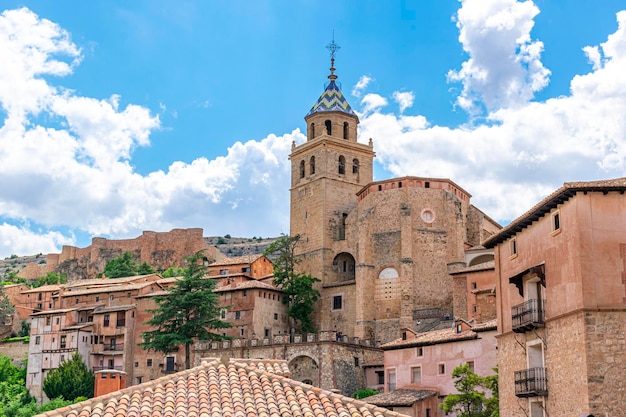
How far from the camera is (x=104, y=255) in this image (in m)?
120

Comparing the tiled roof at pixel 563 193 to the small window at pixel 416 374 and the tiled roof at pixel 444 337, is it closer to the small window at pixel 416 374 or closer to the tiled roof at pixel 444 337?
the tiled roof at pixel 444 337

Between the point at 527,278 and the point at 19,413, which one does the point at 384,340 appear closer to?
the point at 19,413

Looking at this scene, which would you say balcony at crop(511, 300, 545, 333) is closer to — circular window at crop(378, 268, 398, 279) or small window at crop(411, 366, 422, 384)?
small window at crop(411, 366, 422, 384)

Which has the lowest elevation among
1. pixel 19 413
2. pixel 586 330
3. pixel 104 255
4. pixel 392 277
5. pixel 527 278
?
pixel 19 413

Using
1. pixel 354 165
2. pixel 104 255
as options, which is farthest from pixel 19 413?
pixel 104 255

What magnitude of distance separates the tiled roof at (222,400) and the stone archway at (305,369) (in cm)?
3628

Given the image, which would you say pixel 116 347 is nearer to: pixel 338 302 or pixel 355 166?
pixel 338 302

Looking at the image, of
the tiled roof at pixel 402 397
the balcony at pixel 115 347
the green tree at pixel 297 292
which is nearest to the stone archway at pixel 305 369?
the green tree at pixel 297 292

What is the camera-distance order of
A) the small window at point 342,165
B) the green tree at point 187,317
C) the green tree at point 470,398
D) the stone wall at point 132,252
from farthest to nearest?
the stone wall at point 132,252
the small window at point 342,165
the green tree at point 187,317
the green tree at point 470,398

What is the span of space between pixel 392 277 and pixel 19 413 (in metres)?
26.5

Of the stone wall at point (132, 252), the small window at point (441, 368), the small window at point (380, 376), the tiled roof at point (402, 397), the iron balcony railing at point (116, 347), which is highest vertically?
the stone wall at point (132, 252)

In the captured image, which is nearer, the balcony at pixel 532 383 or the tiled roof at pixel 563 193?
the tiled roof at pixel 563 193

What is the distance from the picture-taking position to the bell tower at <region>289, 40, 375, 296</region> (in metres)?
68.2

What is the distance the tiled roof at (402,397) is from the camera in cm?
4106
